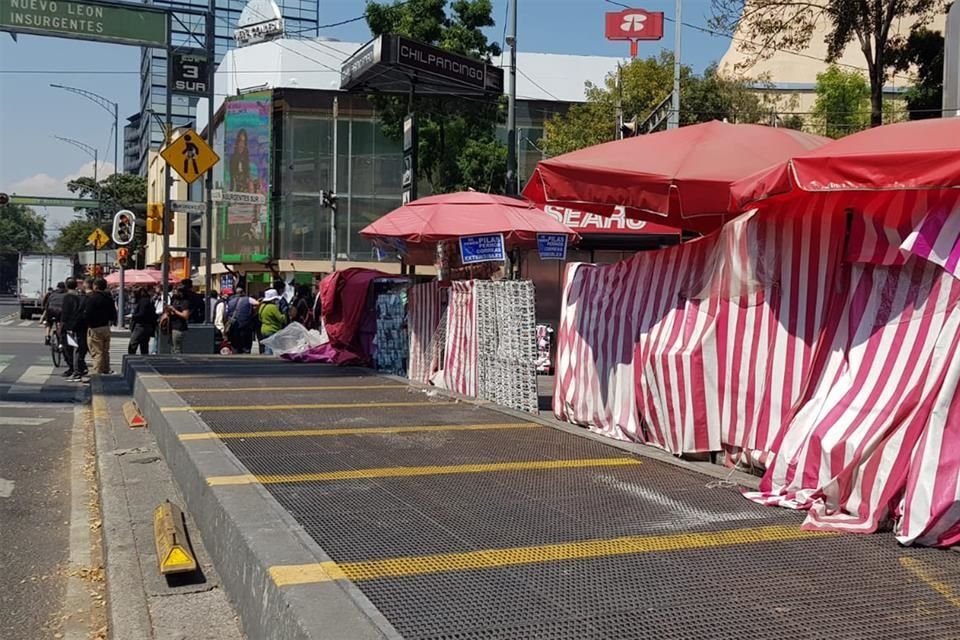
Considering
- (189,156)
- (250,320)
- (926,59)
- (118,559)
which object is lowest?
(118,559)

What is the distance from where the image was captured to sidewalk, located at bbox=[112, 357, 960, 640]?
3506 mm

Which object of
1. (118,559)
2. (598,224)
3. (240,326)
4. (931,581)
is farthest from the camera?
(240,326)

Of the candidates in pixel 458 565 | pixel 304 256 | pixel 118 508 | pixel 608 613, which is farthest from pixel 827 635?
pixel 304 256

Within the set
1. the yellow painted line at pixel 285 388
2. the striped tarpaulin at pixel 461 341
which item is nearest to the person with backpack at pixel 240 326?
the yellow painted line at pixel 285 388

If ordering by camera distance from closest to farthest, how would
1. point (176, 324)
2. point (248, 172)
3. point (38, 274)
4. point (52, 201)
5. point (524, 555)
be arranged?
point (524, 555), point (176, 324), point (248, 172), point (38, 274), point (52, 201)

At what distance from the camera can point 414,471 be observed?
20.2ft

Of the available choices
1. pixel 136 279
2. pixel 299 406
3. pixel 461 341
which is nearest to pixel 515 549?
pixel 299 406

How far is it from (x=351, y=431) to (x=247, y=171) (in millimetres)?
35971

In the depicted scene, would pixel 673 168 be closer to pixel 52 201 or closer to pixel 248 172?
pixel 248 172

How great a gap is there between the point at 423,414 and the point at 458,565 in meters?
4.81

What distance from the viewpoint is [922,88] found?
67.8 ft

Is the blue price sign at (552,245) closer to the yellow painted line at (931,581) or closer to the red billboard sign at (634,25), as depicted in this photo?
the yellow painted line at (931,581)

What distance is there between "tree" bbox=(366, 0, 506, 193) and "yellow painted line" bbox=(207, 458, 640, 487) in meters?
24.2

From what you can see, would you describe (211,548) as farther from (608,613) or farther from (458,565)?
(608,613)
